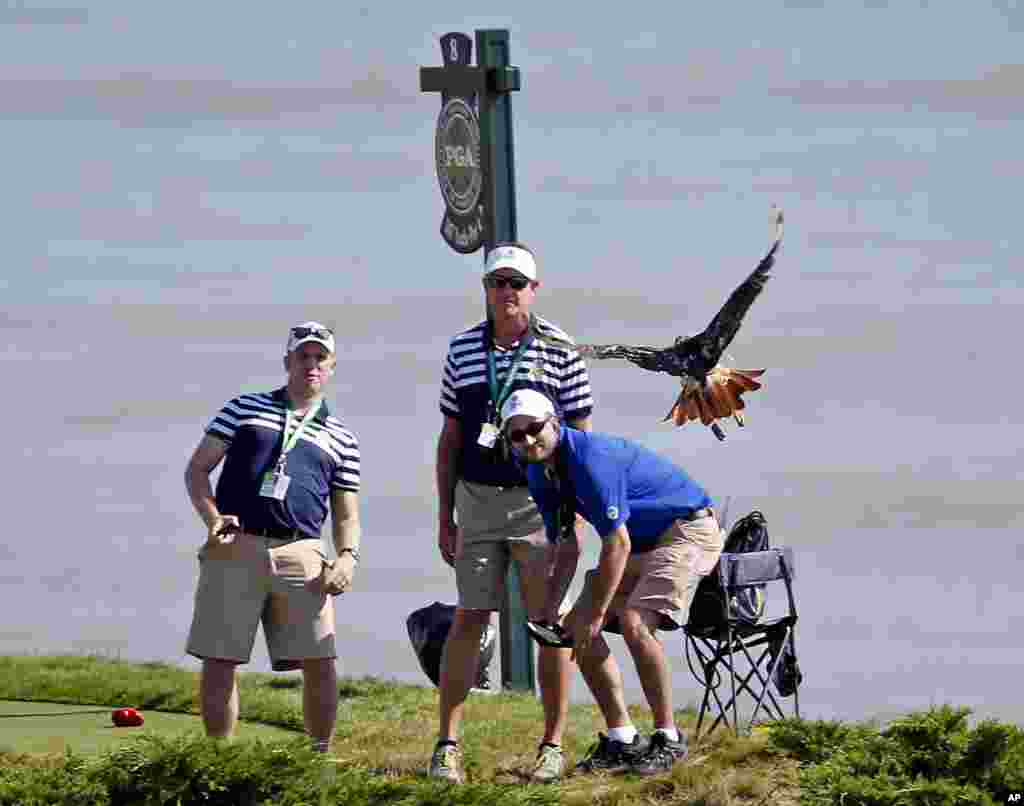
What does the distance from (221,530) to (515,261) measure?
1.66 metres

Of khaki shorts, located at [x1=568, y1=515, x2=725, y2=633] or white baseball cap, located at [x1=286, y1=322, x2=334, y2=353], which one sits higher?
white baseball cap, located at [x1=286, y1=322, x2=334, y2=353]

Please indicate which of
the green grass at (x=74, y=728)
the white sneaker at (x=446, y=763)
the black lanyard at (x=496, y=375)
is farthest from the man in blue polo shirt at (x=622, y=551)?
the green grass at (x=74, y=728)

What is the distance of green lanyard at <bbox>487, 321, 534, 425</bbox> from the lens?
11477 millimetres

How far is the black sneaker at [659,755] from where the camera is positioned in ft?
37.1

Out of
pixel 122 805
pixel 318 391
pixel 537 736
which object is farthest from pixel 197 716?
pixel 122 805

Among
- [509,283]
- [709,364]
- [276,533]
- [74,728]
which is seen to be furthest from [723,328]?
[74,728]

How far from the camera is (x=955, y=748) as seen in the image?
10359 mm

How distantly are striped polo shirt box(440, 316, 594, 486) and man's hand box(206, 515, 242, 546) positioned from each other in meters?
1.02

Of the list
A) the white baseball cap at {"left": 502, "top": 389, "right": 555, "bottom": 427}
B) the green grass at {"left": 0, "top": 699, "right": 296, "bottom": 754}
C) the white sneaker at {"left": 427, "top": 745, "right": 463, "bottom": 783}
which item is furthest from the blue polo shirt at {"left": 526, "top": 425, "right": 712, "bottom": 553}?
the green grass at {"left": 0, "top": 699, "right": 296, "bottom": 754}

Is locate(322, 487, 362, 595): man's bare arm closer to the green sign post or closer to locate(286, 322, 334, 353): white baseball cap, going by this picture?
locate(286, 322, 334, 353): white baseball cap

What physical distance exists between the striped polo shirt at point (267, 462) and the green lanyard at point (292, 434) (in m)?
0.01

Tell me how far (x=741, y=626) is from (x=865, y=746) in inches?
61.8

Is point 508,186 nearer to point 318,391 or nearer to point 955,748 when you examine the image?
point 318,391

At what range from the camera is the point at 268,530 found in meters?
11.5
